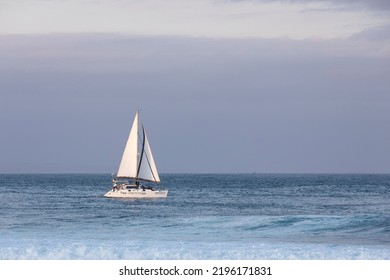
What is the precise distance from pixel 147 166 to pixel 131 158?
1.86m

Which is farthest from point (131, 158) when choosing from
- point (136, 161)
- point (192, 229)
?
point (192, 229)

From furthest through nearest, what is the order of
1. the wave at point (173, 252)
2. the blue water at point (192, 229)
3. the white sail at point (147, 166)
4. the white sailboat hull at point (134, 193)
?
the white sail at point (147, 166) < the white sailboat hull at point (134, 193) < the blue water at point (192, 229) < the wave at point (173, 252)

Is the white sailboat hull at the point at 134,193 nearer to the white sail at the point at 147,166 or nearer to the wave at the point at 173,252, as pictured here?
the white sail at the point at 147,166

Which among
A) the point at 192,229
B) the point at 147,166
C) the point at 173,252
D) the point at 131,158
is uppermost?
the point at 131,158

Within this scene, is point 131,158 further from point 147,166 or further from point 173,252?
point 173,252

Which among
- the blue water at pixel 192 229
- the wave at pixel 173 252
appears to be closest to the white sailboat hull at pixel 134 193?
the blue water at pixel 192 229

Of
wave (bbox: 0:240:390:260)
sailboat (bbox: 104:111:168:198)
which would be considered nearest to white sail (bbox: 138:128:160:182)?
sailboat (bbox: 104:111:168:198)

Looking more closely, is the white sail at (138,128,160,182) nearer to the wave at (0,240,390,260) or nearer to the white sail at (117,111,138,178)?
the white sail at (117,111,138,178)

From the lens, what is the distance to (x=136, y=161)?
74.6 metres

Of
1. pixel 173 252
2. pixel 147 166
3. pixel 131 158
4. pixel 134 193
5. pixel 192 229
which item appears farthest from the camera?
pixel 147 166

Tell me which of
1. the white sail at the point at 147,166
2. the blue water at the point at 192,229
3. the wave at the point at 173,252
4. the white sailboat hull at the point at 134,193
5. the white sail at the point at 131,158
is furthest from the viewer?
the white sail at the point at 147,166

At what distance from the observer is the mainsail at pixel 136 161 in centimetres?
7462

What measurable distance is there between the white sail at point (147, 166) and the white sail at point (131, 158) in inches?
27.5

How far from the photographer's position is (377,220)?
42.5 m
